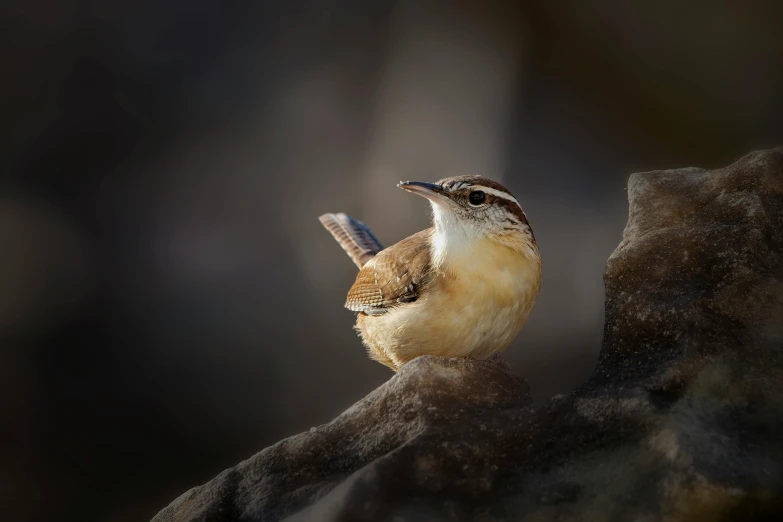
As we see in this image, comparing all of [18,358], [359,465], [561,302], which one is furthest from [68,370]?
[359,465]

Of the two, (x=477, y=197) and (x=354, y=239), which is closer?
(x=477, y=197)

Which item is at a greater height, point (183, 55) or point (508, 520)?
point (183, 55)

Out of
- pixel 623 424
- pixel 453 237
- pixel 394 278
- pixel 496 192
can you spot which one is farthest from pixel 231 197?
pixel 623 424

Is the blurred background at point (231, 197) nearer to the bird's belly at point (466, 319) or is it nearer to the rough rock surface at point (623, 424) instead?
the bird's belly at point (466, 319)

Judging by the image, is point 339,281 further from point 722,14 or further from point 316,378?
point 722,14

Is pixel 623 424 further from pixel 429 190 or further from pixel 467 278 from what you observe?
pixel 429 190

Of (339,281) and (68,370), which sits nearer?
(68,370)
